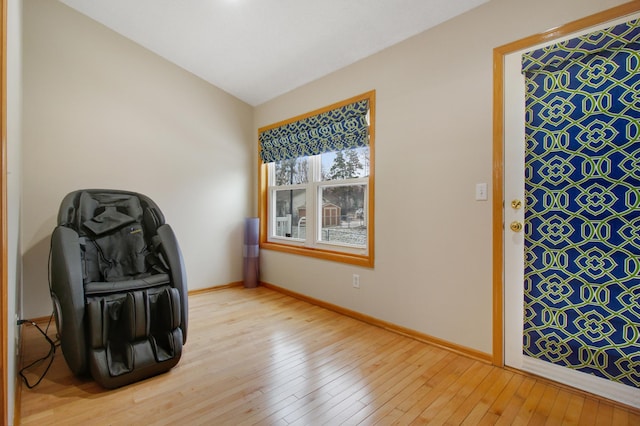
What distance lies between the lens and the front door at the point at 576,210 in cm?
152

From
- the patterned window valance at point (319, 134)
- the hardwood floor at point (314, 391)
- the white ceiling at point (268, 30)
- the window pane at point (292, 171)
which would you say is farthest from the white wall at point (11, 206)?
the window pane at point (292, 171)

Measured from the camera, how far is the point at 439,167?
2.20 m

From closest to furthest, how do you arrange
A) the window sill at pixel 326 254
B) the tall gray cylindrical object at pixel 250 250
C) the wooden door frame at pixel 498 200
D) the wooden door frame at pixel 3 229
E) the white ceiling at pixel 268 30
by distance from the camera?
the wooden door frame at pixel 3 229 → the wooden door frame at pixel 498 200 → the white ceiling at pixel 268 30 → the window sill at pixel 326 254 → the tall gray cylindrical object at pixel 250 250

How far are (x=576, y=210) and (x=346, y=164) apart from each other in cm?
188

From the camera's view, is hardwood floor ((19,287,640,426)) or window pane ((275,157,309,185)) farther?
window pane ((275,157,309,185))

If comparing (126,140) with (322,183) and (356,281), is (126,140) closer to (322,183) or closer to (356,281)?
(322,183)

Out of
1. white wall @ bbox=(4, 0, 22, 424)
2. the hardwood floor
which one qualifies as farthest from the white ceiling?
the hardwood floor

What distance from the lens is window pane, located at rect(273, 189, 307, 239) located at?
3568 mm

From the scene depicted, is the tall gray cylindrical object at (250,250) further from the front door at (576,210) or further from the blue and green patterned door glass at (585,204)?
the blue and green patterned door glass at (585,204)

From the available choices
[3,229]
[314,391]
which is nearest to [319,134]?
[314,391]

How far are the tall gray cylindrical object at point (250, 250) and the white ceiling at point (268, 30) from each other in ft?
5.68

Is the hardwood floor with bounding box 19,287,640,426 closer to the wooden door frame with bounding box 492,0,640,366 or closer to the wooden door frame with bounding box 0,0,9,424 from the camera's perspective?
the wooden door frame with bounding box 492,0,640,366

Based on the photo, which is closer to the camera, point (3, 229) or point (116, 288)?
point (3, 229)

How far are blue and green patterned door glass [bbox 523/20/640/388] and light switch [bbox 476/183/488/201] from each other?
232 mm
